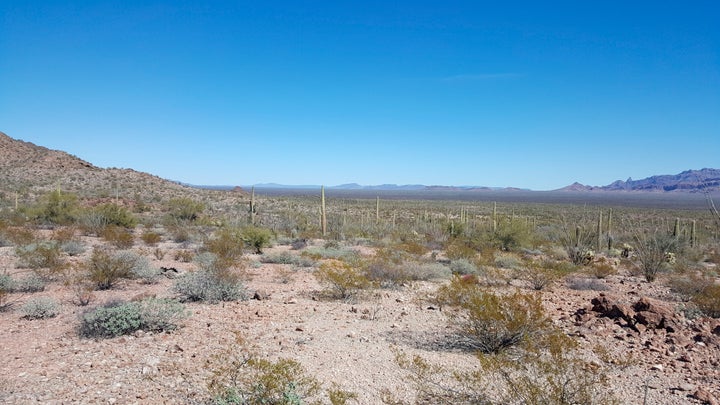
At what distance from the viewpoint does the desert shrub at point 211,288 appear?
31.0 feet

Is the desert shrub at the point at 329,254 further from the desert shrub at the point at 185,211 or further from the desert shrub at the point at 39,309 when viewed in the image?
the desert shrub at the point at 185,211

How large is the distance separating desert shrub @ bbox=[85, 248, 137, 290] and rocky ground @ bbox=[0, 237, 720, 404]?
0.38 m

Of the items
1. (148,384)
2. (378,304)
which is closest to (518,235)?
(378,304)

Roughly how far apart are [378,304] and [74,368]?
5.90 meters

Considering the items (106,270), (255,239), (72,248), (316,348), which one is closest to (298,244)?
(255,239)

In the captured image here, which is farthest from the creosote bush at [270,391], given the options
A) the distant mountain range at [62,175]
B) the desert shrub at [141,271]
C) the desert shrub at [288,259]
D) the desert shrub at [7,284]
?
the distant mountain range at [62,175]

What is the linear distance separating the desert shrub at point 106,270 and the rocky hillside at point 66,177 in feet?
115

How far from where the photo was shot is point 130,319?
7.10 metres

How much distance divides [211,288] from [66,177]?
52.7 m

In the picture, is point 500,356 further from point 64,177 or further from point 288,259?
point 64,177

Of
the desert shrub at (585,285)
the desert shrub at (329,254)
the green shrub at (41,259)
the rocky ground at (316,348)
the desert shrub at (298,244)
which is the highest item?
the green shrub at (41,259)

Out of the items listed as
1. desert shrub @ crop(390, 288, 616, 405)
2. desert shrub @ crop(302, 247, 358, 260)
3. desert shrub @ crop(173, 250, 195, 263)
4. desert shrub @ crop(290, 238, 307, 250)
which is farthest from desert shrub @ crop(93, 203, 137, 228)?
desert shrub @ crop(390, 288, 616, 405)

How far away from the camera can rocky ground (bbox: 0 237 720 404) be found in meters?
A: 5.30

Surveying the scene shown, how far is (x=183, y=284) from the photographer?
9.60m
